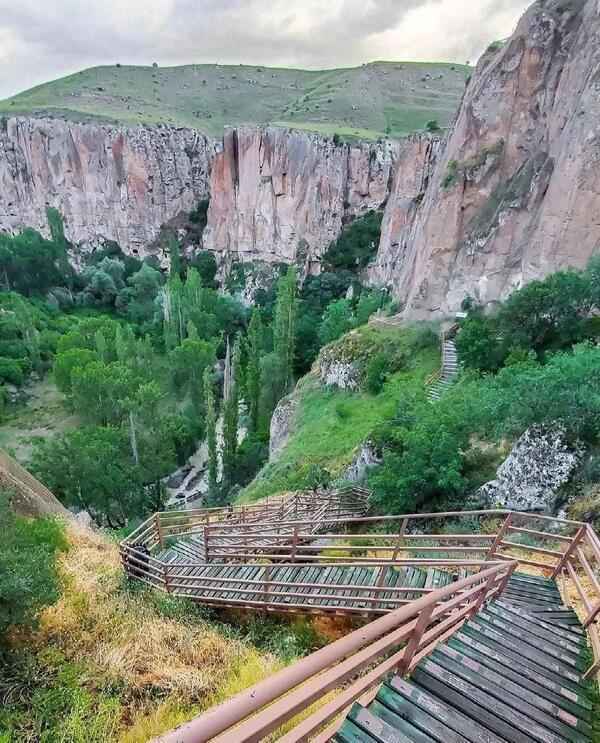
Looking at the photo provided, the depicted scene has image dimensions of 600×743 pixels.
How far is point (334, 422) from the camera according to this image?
67.6 ft

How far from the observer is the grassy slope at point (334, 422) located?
16703 mm

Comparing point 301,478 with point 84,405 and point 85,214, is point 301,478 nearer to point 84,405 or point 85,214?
point 84,405

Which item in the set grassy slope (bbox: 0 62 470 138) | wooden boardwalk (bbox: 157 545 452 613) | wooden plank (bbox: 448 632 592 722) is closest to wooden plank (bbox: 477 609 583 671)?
wooden plank (bbox: 448 632 592 722)

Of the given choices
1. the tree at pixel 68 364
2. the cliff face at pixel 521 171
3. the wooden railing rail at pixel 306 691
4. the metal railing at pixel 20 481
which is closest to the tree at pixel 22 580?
the metal railing at pixel 20 481

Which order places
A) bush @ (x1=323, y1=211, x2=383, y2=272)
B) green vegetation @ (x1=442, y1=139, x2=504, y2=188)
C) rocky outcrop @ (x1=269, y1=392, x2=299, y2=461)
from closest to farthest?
1. rocky outcrop @ (x1=269, y1=392, x2=299, y2=461)
2. green vegetation @ (x1=442, y1=139, x2=504, y2=188)
3. bush @ (x1=323, y1=211, x2=383, y2=272)

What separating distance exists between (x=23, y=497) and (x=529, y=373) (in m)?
11.1

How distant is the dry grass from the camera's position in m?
4.39

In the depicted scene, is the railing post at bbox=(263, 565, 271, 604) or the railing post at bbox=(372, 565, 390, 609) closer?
the railing post at bbox=(372, 565, 390, 609)

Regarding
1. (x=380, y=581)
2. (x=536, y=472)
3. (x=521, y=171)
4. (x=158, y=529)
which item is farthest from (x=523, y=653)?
(x=521, y=171)

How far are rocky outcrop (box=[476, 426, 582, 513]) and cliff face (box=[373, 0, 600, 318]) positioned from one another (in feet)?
50.4

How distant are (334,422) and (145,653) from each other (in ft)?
52.3

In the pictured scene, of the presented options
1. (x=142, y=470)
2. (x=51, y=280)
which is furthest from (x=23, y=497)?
(x=51, y=280)

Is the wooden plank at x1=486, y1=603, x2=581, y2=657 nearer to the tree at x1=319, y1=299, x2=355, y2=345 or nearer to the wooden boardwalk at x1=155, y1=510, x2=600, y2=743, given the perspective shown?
the wooden boardwalk at x1=155, y1=510, x2=600, y2=743

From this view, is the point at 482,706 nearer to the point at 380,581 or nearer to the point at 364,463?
the point at 380,581
